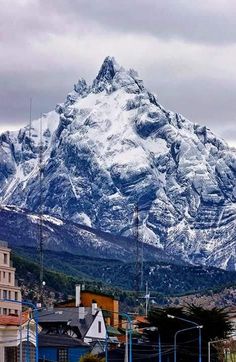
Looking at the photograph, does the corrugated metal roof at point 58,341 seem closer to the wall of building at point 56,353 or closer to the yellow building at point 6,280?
the wall of building at point 56,353

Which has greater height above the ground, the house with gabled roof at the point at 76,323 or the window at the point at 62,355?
the house with gabled roof at the point at 76,323

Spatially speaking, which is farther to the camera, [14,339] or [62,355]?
[62,355]

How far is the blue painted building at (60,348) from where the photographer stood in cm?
12103

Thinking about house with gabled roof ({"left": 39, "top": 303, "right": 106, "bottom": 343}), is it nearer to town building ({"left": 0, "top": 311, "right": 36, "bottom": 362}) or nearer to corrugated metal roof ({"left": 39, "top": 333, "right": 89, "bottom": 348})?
corrugated metal roof ({"left": 39, "top": 333, "right": 89, "bottom": 348})

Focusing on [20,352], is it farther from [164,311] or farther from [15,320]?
[164,311]

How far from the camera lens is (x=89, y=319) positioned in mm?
148750

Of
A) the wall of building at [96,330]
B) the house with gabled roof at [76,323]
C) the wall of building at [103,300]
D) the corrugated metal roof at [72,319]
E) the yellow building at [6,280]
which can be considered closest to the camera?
the house with gabled roof at [76,323]

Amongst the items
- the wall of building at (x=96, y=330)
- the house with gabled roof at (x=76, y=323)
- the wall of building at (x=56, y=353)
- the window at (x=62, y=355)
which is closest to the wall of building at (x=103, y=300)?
the wall of building at (x=96, y=330)

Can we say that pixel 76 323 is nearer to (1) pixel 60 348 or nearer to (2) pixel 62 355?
(2) pixel 62 355

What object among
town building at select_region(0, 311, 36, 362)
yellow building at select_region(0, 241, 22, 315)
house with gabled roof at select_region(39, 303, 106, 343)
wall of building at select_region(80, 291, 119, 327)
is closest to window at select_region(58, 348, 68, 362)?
house with gabled roof at select_region(39, 303, 106, 343)

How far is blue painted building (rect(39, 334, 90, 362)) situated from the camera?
12103 cm

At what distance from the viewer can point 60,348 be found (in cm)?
12344

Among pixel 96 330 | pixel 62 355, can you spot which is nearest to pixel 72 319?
pixel 96 330

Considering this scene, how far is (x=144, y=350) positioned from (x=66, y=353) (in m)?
8.56
